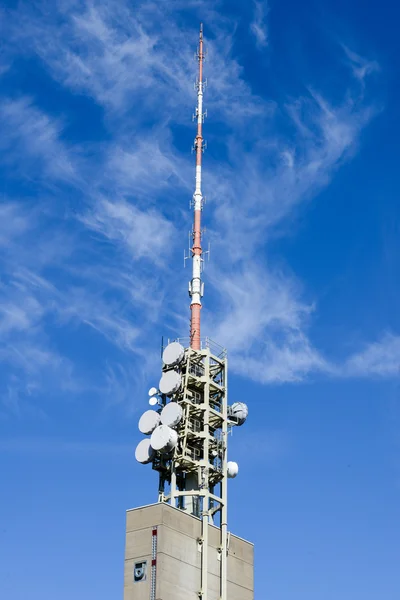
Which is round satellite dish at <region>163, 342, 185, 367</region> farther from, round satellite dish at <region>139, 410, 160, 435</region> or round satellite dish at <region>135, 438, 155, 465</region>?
round satellite dish at <region>135, 438, 155, 465</region>

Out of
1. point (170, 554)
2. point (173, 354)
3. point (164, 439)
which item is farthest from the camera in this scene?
point (173, 354)

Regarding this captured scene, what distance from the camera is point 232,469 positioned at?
8288 cm

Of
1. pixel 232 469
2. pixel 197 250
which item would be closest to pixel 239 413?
pixel 232 469

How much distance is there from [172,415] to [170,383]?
332cm

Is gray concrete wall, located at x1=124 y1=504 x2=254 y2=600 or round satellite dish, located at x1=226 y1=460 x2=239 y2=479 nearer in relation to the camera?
gray concrete wall, located at x1=124 y1=504 x2=254 y2=600

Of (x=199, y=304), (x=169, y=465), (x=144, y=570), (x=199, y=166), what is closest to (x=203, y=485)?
(x=169, y=465)

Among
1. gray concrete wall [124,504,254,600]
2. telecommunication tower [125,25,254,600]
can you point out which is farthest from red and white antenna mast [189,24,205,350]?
gray concrete wall [124,504,254,600]

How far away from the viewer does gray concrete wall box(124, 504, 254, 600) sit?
72188mm

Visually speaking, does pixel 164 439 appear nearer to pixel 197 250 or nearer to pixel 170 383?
pixel 170 383

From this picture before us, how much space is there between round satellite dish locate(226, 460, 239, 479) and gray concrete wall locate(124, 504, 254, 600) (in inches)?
224

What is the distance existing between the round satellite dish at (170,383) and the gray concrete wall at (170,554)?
406 inches

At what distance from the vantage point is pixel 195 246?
89.7m

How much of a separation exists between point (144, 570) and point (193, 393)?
16.6 meters

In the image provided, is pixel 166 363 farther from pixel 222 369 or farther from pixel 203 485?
pixel 203 485
